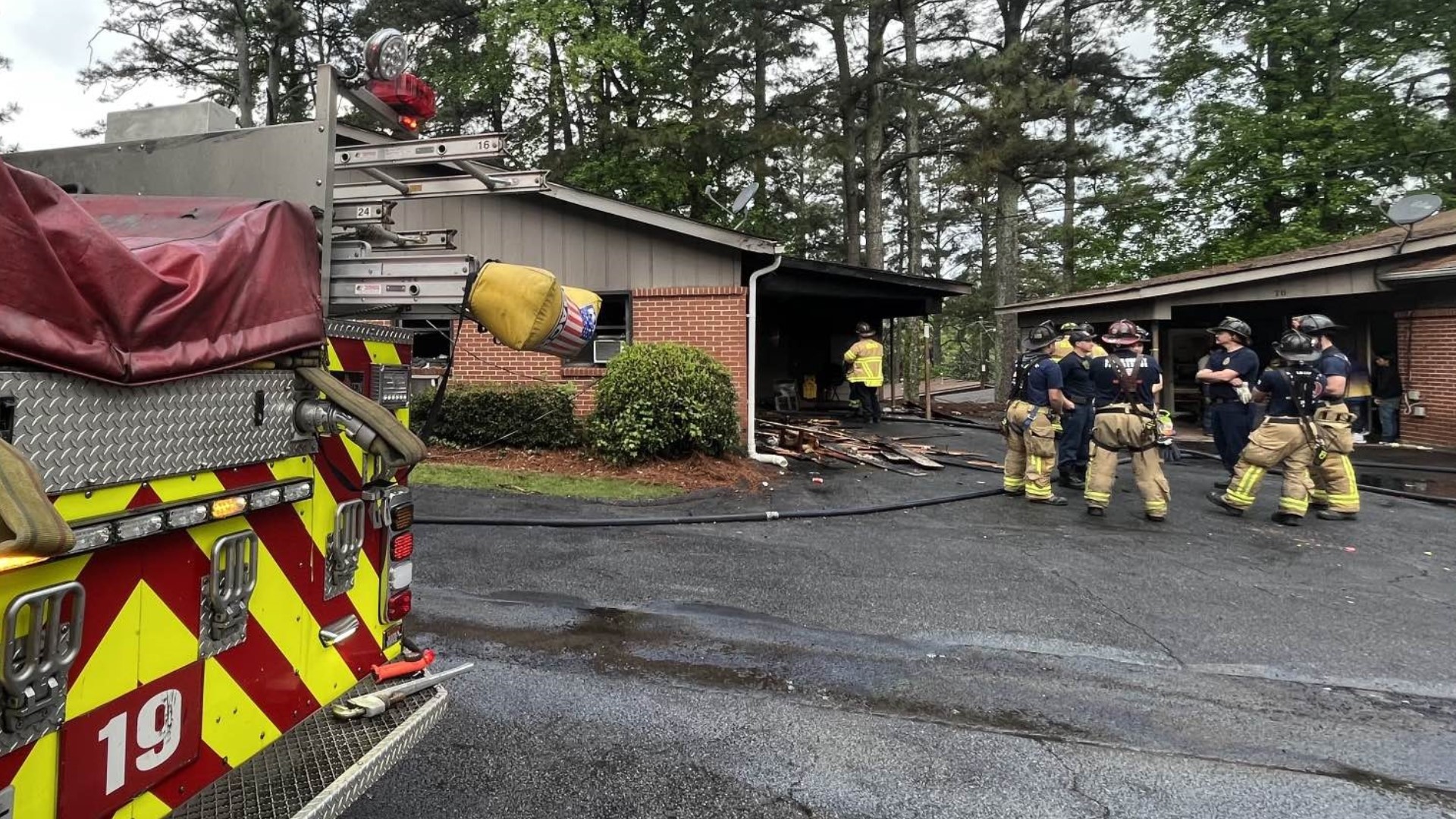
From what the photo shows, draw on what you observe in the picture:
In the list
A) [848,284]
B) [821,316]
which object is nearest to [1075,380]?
[848,284]

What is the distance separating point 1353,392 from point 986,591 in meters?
11.1

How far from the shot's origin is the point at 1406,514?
7.39 metres

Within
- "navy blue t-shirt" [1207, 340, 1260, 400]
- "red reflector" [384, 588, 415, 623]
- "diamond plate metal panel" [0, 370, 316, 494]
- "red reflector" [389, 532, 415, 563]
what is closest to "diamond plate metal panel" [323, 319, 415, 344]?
"diamond plate metal panel" [0, 370, 316, 494]

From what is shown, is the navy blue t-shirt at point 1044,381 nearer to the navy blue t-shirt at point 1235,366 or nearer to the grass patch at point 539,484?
the navy blue t-shirt at point 1235,366

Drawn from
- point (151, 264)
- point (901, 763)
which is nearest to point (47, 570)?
point (151, 264)

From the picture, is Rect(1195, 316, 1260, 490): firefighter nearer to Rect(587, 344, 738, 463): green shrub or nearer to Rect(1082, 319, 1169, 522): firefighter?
Rect(1082, 319, 1169, 522): firefighter

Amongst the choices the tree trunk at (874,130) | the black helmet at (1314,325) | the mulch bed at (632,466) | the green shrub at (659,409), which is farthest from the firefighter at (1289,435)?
the tree trunk at (874,130)

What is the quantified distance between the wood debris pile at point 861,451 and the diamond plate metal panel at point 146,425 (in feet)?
26.9

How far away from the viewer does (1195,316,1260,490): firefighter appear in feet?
26.2

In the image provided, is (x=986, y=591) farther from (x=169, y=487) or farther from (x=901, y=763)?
(x=169, y=487)

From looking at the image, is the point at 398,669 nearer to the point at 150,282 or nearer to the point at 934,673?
the point at 150,282

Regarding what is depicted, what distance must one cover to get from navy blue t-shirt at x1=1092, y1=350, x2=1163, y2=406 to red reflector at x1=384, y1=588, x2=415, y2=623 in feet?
23.2

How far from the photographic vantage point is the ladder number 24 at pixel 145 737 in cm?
153

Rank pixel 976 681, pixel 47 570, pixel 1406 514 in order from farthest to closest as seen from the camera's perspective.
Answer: pixel 1406 514
pixel 976 681
pixel 47 570
